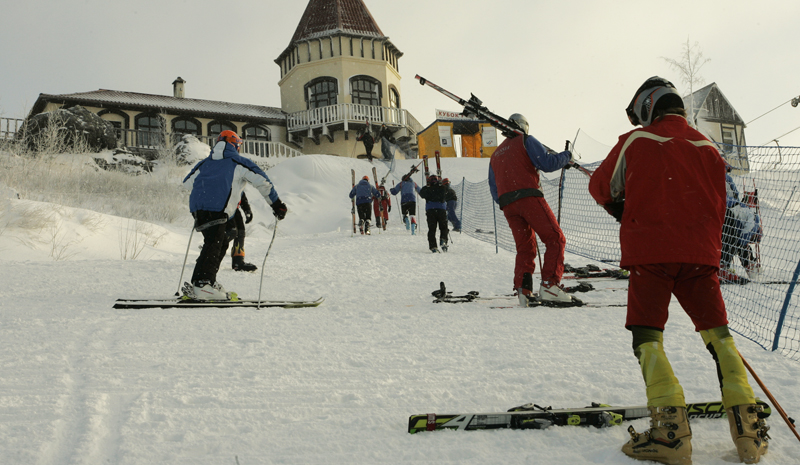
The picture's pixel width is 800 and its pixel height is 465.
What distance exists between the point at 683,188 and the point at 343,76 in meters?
29.5

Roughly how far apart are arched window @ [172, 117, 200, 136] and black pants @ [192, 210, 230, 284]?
1013 inches

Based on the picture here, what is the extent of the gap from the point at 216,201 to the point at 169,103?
2696 cm

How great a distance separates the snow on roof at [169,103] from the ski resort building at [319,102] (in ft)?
0.17

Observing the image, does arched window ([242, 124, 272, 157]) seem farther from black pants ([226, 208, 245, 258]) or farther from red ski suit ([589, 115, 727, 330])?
red ski suit ([589, 115, 727, 330])

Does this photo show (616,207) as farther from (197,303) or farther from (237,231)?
(237,231)

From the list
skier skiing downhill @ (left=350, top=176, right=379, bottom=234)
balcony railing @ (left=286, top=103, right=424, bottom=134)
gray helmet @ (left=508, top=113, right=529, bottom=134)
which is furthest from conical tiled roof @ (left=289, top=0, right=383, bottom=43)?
gray helmet @ (left=508, top=113, right=529, bottom=134)

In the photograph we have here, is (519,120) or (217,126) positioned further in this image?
(217,126)

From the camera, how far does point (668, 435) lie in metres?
1.85

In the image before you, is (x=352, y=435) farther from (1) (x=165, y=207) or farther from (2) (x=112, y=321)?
(1) (x=165, y=207)

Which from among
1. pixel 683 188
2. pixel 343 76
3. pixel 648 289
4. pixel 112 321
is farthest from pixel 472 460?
pixel 343 76

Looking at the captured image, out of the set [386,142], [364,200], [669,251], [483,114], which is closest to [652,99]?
[669,251]

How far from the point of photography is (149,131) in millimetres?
23953

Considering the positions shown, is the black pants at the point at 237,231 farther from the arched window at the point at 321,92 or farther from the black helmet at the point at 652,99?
the arched window at the point at 321,92

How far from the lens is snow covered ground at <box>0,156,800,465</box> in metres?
2.01
